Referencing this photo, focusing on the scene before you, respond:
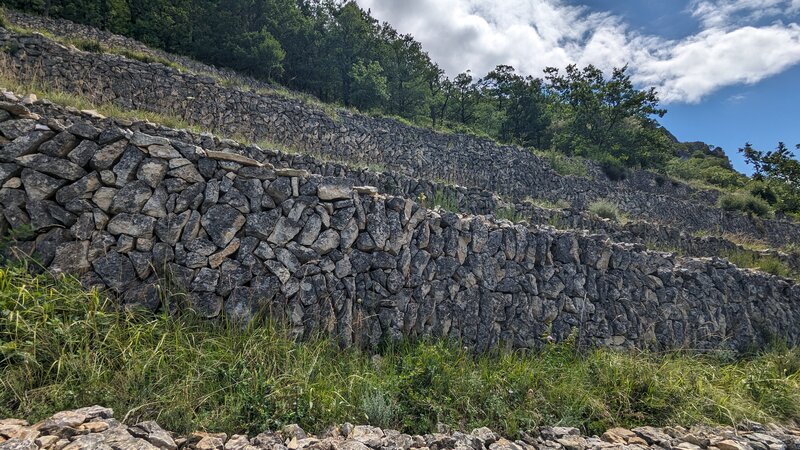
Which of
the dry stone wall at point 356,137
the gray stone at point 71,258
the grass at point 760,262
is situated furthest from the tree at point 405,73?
the gray stone at point 71,258

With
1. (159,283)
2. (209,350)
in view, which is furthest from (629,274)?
(159,283)

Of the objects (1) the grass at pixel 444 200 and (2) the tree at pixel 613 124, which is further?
(2) the tree at pixel 613 124

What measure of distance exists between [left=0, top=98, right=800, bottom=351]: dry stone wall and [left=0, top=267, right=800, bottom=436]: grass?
0.33m

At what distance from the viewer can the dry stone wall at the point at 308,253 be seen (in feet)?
11.4

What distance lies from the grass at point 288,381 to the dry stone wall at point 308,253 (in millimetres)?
329

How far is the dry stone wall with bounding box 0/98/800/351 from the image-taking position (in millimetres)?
3488

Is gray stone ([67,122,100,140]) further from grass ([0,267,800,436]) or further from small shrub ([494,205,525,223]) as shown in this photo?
small shrub ([494,205,525,223])

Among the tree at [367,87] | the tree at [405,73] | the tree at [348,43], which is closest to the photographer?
the tree at [367,87]

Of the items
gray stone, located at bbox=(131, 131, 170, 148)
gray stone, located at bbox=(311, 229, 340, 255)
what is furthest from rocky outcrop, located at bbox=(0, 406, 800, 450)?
gray stone, located at bbox=(131, 131, 170, 148)

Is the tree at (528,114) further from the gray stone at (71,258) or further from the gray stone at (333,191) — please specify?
the gray stone at (71,258)

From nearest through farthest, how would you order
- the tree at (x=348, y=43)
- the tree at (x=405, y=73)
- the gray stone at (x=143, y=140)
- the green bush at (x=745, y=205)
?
the gray stone at (x=143, y=140) < the green bush at (x=745, y=205) < the tree at (x=348, y=43) < the tree at (x=405, y=73)

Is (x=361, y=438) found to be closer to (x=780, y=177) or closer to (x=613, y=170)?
(x=613, y=170)

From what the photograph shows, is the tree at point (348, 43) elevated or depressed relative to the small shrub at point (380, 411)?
elevated

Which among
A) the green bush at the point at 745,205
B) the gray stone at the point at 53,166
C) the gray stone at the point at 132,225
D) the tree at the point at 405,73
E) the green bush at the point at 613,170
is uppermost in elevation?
the tree at the point at 405,73
